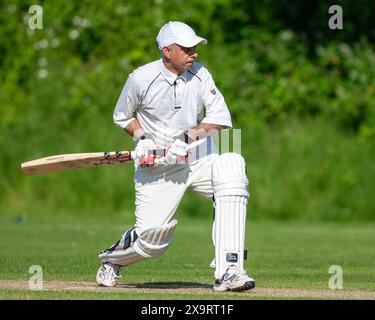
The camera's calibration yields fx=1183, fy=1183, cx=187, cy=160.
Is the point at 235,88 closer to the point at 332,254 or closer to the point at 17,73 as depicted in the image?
the point at 17,73

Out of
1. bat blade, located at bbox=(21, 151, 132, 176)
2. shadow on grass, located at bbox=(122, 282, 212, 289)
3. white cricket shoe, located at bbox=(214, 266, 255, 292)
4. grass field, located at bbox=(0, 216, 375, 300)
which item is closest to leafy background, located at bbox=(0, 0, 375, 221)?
grass field, located at bbox=(0, 216, 375, 300)

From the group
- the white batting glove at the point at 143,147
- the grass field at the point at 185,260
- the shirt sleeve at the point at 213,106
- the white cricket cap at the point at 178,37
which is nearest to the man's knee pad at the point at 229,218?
the grass field at the point at 185,260

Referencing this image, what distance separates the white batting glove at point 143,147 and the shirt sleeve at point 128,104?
269mm

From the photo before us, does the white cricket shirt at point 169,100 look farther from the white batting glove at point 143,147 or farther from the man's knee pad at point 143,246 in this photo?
the man's knee pad at point 143,246

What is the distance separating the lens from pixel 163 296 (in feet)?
25.5

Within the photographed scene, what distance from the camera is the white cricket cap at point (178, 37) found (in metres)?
8.27

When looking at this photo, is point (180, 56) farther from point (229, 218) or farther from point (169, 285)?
point (169, 285)

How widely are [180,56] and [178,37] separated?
0.14 m

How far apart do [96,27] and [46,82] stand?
1385 millimetres

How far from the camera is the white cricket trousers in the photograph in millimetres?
8344

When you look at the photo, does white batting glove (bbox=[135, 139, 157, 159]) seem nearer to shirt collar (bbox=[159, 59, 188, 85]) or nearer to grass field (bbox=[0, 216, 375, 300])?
shirt collar (bbox=[159, 59, 188, 85])

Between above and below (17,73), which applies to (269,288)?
below
